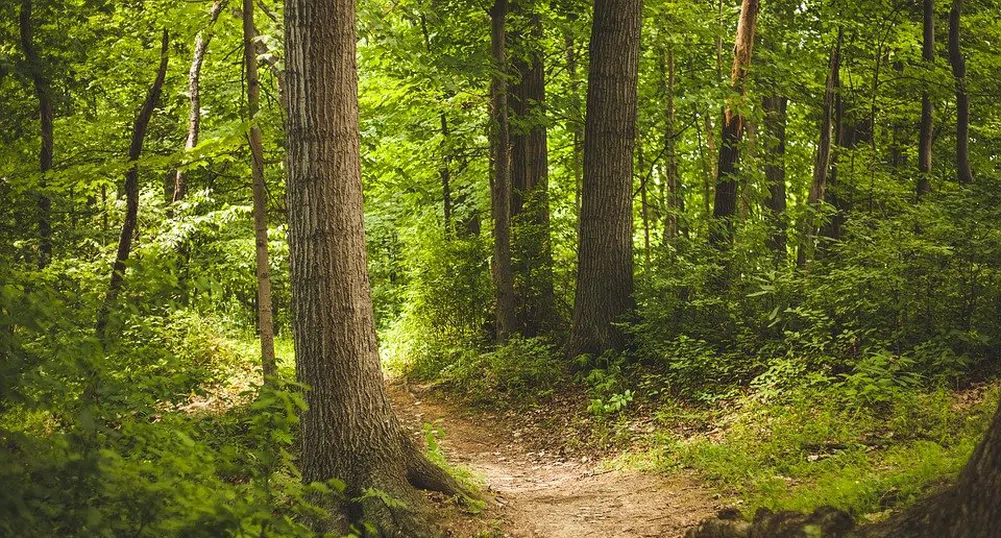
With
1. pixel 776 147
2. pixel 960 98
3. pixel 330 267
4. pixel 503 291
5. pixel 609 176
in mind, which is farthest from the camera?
pixel 776 147

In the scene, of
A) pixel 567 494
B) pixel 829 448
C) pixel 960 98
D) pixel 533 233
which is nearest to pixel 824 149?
pixel 960 98

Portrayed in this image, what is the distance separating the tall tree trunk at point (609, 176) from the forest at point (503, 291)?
0.04 metres

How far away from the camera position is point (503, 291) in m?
12.0

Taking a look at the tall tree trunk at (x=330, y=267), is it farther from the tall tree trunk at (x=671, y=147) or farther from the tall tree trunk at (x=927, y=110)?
the tall tree trunk at (x=927, y=110)

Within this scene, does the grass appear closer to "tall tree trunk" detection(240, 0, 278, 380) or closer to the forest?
the forest

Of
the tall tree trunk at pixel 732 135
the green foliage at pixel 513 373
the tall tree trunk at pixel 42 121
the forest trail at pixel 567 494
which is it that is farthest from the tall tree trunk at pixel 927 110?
the tall tree trunk at pixel 42 121

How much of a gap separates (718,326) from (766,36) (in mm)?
6430

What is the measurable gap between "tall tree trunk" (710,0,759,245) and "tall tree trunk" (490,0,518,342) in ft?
10.6

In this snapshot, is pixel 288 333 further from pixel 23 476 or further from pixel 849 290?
pixel 23 476

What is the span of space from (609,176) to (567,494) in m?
4.85

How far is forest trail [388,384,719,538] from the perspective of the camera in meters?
5.93

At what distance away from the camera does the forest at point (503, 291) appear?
3822 millimetres

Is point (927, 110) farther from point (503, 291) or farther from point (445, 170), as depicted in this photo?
point (445, 170)

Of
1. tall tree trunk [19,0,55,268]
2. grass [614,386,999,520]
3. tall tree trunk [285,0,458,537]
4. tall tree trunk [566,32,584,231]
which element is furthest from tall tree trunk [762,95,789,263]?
tall tree trunk [19,0,55,268]
